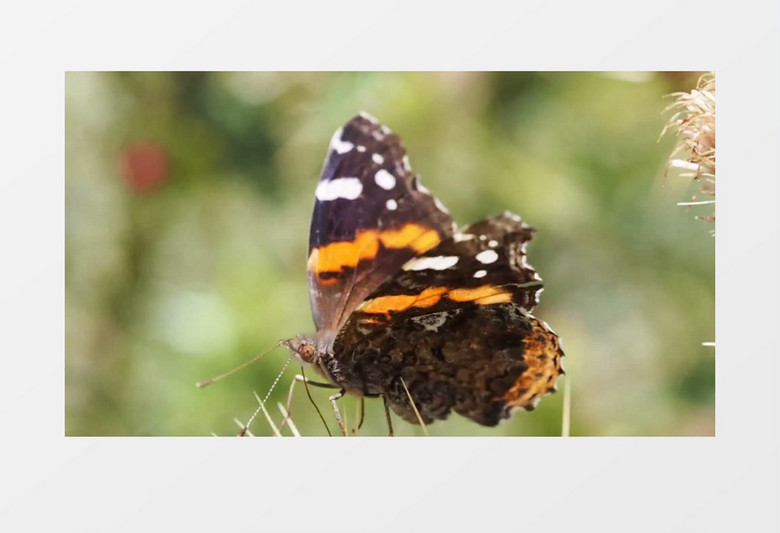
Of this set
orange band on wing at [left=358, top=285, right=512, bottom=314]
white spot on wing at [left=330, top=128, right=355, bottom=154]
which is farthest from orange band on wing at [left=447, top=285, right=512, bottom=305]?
white spot on wing at [left=330, top=128, right=355, bottom=154]

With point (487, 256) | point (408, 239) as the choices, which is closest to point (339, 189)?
point (408, 239)

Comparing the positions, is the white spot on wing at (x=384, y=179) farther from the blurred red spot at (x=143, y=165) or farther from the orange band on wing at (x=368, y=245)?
the blurred red spot at (x=143, y=165)

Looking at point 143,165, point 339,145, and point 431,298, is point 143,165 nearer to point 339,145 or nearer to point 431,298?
point 339,145

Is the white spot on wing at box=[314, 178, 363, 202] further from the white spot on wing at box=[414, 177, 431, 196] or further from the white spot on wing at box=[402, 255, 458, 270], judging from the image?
the white spot on wing at box=[402, 255, 458, 270]
